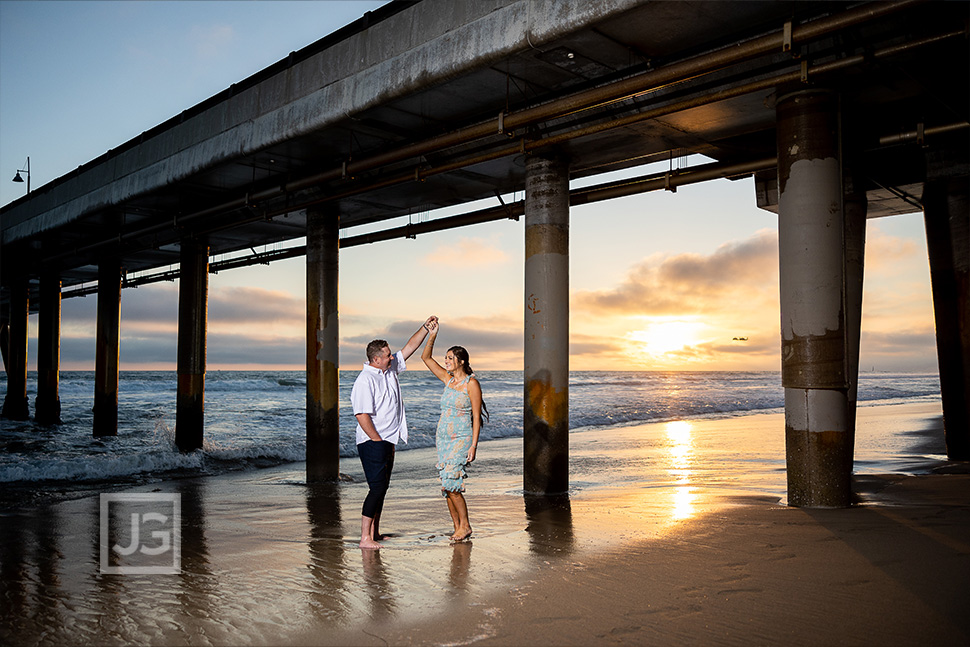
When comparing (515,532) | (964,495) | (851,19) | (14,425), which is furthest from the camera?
(14,425)

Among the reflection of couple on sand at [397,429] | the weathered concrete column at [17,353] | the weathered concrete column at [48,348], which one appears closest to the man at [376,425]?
the reflection of couple on sand at [397,429]

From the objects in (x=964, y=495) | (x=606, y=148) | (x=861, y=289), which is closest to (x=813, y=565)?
(x=964, y=495)

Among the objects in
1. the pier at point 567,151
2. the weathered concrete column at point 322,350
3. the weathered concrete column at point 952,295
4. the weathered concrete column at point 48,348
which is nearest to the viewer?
the pier at point 567,151

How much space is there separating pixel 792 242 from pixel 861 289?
15.5 ft

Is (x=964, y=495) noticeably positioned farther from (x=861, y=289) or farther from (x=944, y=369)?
(x=944, y=369)

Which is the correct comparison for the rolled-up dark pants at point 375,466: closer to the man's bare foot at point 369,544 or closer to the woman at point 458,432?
the man's bare foot at point 369,544

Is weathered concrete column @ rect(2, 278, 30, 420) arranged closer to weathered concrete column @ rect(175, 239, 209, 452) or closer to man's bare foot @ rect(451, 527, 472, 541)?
weathered concrete column @ rect(175, 239, 209, 452)

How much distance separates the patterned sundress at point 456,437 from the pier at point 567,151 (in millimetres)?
3346

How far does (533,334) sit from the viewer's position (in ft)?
32.4

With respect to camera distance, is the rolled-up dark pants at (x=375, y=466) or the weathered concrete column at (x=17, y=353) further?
the weathered concrete column at (x=17, y=353)

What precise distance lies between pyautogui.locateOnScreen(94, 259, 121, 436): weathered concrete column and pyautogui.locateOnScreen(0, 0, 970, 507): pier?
3.68m

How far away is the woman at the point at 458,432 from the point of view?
21.4 feet

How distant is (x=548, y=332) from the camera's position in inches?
385

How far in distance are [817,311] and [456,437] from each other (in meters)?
3.92
